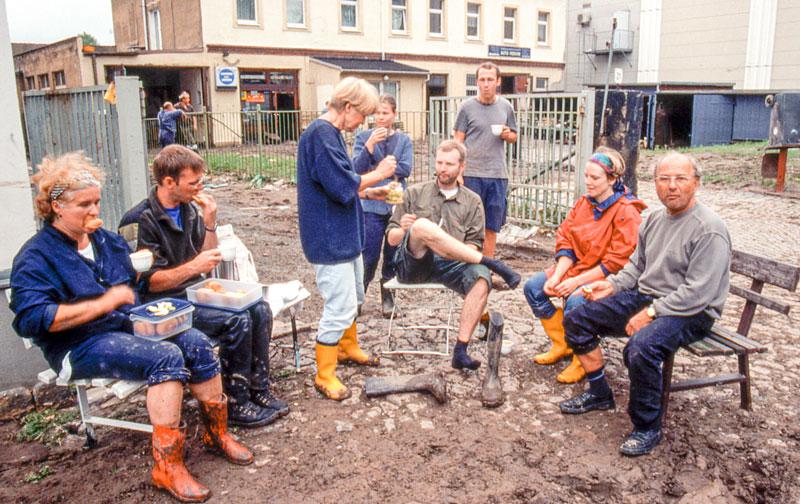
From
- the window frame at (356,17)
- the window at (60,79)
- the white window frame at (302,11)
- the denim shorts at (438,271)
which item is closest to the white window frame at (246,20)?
the white window frame at (302,11)

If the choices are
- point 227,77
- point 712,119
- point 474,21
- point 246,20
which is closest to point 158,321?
point 712,119

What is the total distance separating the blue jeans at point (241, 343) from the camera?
3.68 meters

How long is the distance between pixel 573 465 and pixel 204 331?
213 centimetres

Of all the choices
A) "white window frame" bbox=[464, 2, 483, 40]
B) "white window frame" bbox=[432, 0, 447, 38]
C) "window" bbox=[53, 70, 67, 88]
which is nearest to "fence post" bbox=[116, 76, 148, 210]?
"window" bbox=[53, 70, 67, 88]

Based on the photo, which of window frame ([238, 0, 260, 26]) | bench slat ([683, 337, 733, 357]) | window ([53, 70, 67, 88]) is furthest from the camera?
window ([53, 70, 67, 88])

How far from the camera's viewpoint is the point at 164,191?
3723 millimetres

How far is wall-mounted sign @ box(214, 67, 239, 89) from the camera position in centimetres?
2472

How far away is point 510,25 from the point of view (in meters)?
33.2

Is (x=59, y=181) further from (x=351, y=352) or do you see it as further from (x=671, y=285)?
(x=671, y=285)

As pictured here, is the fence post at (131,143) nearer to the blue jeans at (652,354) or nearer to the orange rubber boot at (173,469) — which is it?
the orange rubber boot at (173,469)

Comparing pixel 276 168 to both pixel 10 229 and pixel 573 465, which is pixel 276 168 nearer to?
pixel 10 229

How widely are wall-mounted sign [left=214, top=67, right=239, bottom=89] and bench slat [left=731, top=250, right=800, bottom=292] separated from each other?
23344 mm

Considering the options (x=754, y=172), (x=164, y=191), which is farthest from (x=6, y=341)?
(x=754, y=172)

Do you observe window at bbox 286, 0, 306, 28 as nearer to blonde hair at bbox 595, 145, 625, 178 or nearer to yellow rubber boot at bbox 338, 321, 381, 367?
yellow rubber boot at bbox 338, 321, 381, 367
